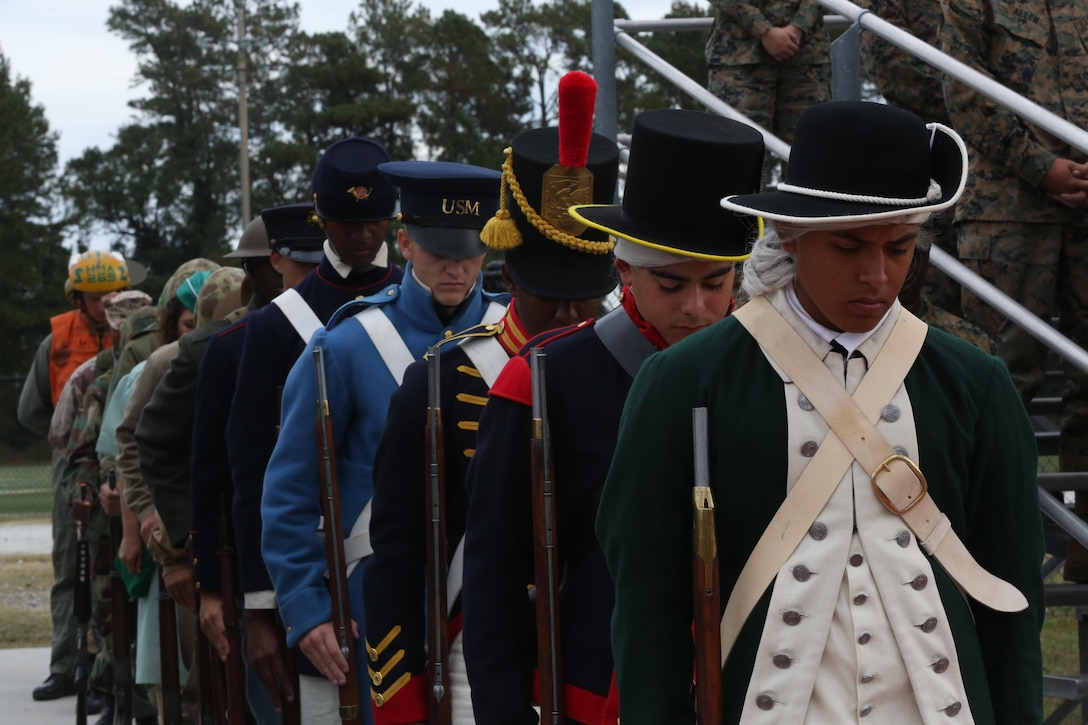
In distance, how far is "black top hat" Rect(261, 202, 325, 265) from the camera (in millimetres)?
6074

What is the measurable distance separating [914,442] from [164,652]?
494 cm

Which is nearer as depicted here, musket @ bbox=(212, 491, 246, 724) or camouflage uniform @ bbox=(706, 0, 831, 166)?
musket @ bbox=(212, 491, 246, 724)

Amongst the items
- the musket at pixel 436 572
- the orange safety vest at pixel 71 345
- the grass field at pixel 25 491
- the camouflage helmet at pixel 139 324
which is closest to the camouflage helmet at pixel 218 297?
the camouflage helmet at pixel 139 324

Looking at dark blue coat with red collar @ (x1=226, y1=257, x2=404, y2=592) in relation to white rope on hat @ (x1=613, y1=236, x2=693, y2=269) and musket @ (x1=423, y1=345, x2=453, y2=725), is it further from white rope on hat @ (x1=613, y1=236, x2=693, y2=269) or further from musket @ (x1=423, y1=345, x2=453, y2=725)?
white rope on hat @ (x1=613, y1=236, x2=693, y2=269)

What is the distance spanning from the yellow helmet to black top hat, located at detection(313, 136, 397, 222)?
A: 15.2 feet

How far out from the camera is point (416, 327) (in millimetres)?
4816

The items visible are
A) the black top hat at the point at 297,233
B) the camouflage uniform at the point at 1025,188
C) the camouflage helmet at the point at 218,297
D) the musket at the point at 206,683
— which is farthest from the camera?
the camouflage helmet at the point at 218,297

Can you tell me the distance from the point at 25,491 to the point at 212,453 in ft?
68.9

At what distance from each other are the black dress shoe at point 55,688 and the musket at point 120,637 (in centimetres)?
185

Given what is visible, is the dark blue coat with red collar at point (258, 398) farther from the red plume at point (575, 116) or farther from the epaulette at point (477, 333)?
the red plume at point (575, 116)

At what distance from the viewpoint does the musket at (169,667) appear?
683 centimetres

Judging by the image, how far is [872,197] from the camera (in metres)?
2.53

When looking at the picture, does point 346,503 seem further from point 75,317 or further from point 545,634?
point 75,317


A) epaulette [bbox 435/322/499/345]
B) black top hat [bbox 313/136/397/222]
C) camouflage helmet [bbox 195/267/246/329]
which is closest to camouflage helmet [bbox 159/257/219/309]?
camouflage helmet [bbox 195/267/246/329]
